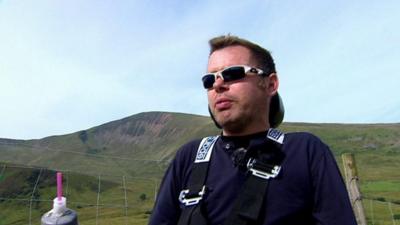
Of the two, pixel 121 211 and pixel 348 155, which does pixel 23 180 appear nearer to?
pixel 121 211

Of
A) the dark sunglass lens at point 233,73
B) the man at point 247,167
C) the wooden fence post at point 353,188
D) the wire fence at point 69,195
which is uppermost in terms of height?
the dark sunglass lens at point 233,73

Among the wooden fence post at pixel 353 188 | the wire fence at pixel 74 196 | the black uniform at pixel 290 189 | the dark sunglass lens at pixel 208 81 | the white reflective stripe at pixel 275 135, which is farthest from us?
the wire fence at pixel 74 196

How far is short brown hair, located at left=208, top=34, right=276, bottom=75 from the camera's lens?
8.82 ft

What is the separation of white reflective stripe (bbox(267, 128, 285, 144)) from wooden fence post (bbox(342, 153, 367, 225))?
21.1ft

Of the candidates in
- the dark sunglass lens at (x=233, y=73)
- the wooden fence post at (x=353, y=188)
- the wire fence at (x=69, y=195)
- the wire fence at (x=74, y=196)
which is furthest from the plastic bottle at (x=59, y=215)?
the wire fence at (x=69, y=195)

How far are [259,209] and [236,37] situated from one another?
1.02 metres

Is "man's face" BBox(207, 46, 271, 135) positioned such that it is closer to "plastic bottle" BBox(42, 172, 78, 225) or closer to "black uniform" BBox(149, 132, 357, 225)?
"black uniform" BBox(149, 132, 357, 225)

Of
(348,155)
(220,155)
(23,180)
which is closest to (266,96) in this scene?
(220,155)

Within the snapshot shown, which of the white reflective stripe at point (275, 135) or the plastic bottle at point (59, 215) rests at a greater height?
the white reflective stripe at point (275, 135)

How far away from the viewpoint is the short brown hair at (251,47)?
2.69 metres

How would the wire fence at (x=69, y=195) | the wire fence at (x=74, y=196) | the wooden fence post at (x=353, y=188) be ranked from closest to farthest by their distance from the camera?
the wooden fence post at (x=353, y=188) < the wire fence at (x=74, y=196) < the wire fence at (x=69, y=195)

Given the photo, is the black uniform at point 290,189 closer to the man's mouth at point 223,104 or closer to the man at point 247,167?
the man at point 247,167

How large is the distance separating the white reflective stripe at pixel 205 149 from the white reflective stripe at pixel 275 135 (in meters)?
0.33

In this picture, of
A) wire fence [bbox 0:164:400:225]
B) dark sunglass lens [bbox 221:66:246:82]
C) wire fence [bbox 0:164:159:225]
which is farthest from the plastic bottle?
wire fence [bbox 0:164:159:225]
